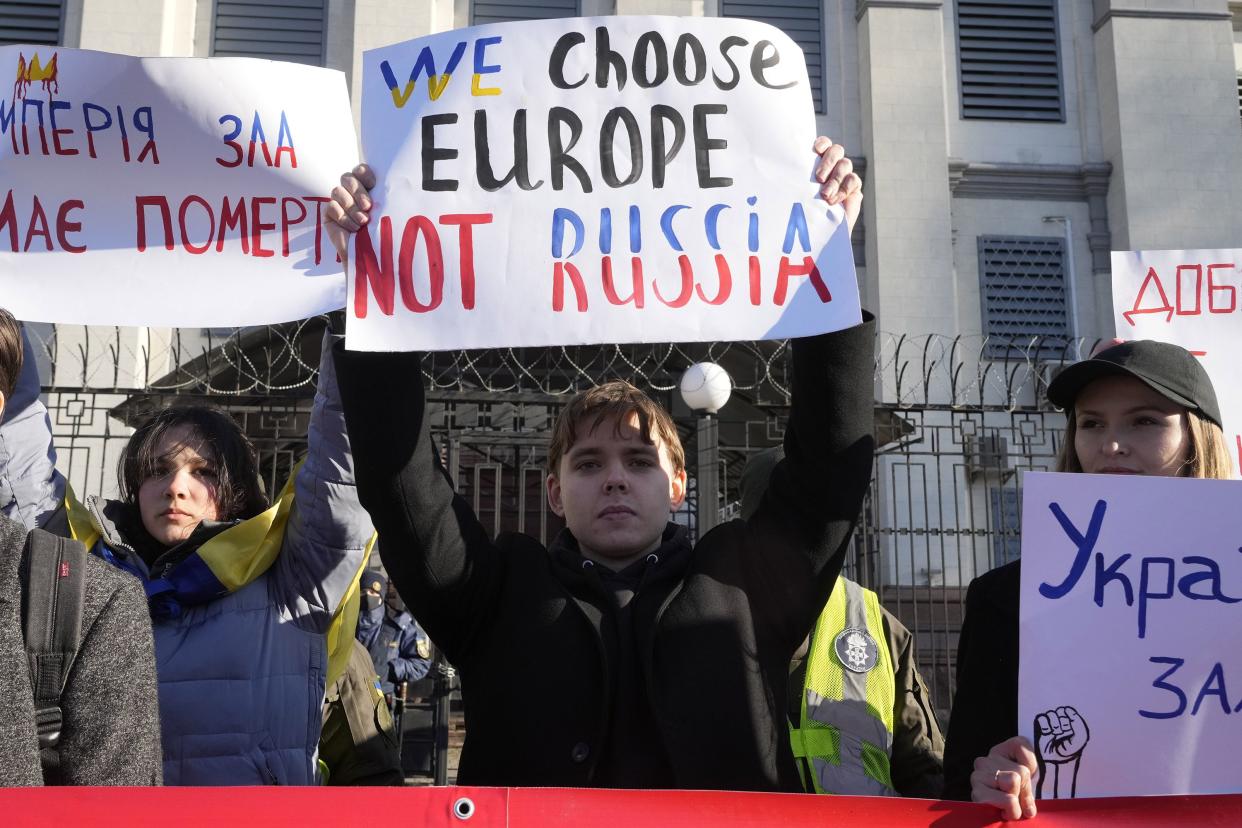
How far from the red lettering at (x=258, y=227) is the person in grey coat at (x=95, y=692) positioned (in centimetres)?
130

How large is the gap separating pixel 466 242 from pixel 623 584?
83 centimetres

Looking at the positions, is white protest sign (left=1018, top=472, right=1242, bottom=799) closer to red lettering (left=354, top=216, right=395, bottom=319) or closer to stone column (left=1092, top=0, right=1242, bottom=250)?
red lettering (left=354, top=216, right=395, bottom=319)

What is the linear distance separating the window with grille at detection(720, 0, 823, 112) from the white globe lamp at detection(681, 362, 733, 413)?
8385 mm

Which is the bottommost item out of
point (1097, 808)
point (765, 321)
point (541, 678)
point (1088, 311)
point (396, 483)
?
point (1097, 808)

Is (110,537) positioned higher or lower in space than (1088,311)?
lower

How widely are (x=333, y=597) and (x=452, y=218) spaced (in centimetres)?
98

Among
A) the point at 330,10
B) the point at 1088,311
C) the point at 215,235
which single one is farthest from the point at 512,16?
the point at 215,235

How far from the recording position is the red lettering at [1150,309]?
3.98 m

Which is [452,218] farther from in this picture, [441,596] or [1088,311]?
[1088,311]

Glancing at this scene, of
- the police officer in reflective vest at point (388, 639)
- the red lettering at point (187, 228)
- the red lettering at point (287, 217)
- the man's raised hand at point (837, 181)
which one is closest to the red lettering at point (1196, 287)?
the man's raised hand at point (837, 181)

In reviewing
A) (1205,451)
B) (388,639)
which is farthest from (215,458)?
(388,639)

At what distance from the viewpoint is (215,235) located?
3402 millimetres

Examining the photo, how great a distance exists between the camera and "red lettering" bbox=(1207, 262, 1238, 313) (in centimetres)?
397

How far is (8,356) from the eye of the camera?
2.70 m
